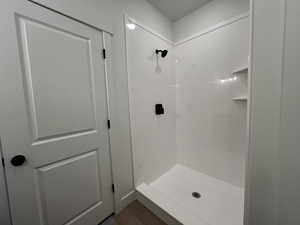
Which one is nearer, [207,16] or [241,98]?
[241,98]

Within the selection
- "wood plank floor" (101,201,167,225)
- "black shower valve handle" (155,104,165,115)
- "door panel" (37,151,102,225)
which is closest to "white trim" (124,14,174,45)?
"black shower valve handle" (155,104,165,115)

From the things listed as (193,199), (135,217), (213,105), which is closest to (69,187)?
(135,217)

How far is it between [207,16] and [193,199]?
8.03 ft

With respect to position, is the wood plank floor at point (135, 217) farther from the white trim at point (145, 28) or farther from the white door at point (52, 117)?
the white trim at point (145, 28)

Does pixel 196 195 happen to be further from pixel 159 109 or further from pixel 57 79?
pixel 57 79

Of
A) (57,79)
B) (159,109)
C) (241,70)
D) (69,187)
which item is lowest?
(69,187)

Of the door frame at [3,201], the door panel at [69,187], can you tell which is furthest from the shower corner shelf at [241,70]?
the door frame at [3,201]

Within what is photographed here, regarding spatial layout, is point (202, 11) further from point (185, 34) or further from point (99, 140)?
point (99, 140)

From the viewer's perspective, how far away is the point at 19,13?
2.66ft

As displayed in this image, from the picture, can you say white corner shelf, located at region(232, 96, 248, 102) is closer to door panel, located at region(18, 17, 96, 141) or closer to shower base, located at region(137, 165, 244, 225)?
shower base, located at region(137, 165, 244, 225)

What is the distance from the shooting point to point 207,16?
173 centimetres

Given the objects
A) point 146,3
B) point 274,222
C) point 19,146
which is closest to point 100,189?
point 19,146

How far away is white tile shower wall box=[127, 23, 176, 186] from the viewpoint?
1.56 metres

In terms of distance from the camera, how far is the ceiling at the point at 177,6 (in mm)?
1691
